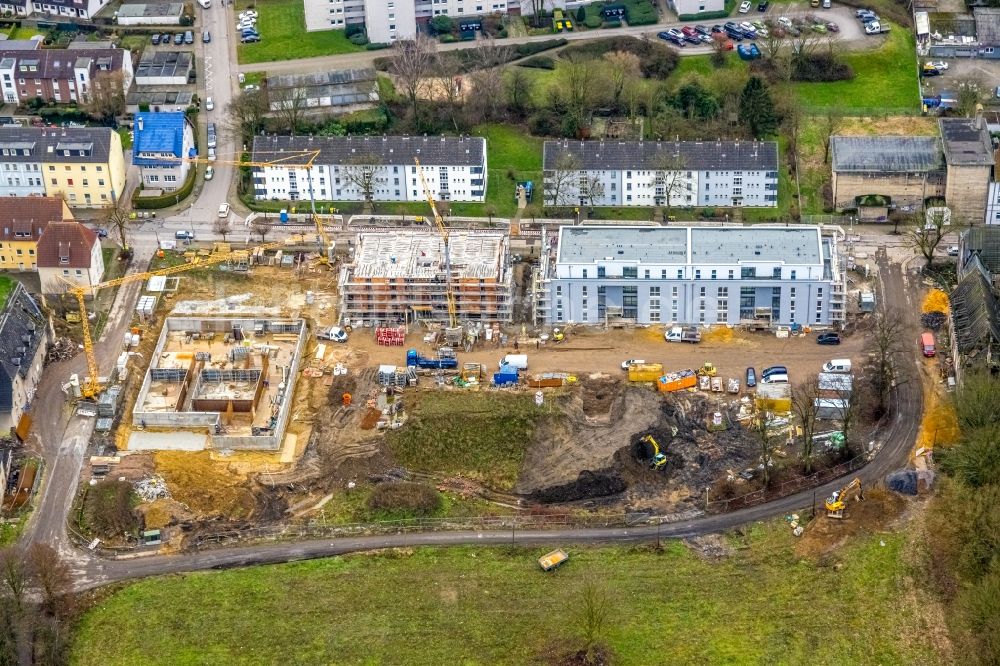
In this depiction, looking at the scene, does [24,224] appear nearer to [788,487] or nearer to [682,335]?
[682,335]

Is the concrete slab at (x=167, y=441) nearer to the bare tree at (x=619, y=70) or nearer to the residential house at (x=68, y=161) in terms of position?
the residential house at (x=68, y=161)

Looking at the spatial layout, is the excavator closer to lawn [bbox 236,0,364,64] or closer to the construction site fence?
the construction site fence

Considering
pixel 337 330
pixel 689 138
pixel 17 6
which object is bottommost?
pixel 337 330

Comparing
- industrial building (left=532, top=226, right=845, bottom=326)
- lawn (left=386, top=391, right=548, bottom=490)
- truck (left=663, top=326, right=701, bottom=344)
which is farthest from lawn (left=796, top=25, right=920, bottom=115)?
lawn (left=386, top=391, right=548, bottom=490)

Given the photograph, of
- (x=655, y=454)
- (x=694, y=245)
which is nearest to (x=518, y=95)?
(x=694, y=245)

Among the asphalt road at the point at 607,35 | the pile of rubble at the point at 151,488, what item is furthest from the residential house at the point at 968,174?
the pile of rubble at the point at 151,488

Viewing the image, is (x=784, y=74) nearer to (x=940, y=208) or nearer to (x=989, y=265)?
(x=940, y=208)

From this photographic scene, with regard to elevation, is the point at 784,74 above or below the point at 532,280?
above

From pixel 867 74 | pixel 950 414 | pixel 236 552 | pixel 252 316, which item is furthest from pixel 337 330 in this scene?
pixel 867 74
